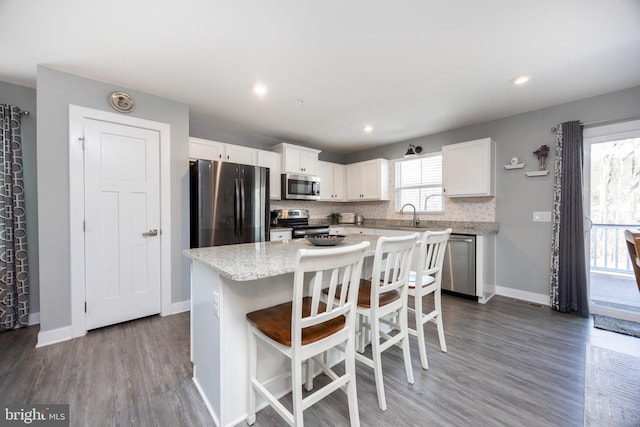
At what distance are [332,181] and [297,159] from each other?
110 centimetres

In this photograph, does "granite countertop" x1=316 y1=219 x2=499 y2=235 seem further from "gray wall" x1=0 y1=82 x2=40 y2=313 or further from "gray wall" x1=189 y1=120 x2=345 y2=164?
"gray wall" x1=0 y1=82 x2=40 y2=313

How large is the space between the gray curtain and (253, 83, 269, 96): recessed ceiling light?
3503 millimetres

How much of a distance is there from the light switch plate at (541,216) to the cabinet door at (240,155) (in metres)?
3.97

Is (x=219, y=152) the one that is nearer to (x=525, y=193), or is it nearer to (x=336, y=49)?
(x=336, y=49)

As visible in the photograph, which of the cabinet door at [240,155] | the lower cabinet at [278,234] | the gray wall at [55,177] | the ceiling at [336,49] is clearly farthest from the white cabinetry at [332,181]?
the gray wall at [55,177]

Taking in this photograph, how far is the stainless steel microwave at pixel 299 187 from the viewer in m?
4.28

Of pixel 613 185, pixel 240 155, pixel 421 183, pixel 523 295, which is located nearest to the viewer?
pixel 613 185

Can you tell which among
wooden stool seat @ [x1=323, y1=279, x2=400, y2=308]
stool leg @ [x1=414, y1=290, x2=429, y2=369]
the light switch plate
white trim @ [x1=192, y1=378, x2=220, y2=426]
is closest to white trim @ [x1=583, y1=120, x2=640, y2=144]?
the light switch plate

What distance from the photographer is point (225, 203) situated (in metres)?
3.08

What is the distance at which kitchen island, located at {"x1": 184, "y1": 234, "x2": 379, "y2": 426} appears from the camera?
4.40ft

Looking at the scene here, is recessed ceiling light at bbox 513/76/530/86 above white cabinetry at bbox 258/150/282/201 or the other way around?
above

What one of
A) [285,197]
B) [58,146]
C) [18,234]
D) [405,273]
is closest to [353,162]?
[285,197]

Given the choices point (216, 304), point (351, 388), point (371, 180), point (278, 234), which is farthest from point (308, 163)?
point (351, 388)

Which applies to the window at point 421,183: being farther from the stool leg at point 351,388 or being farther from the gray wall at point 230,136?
the stool leg at point 351,388
